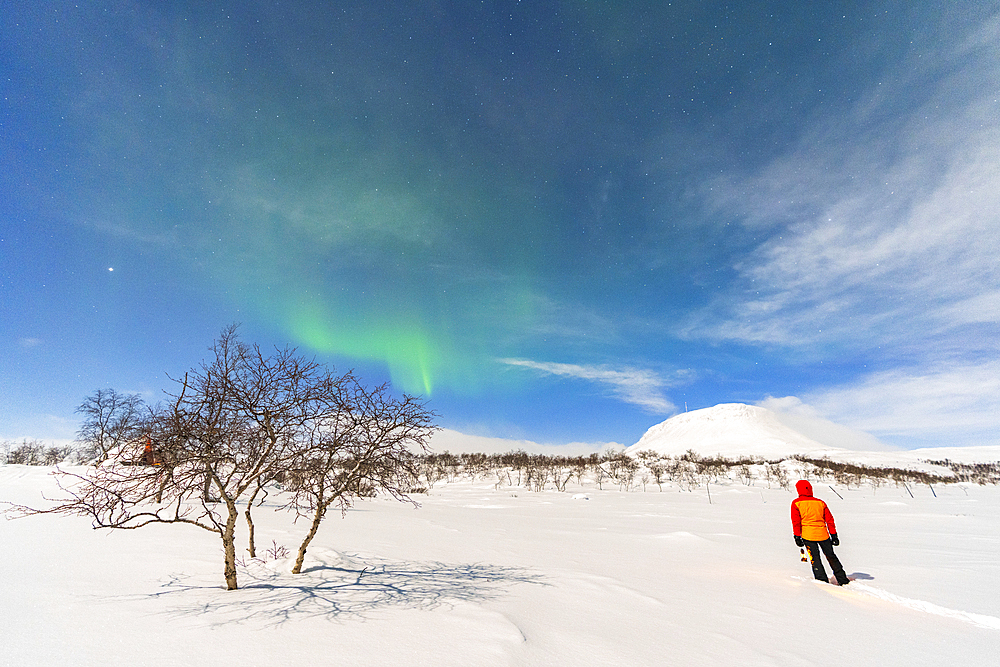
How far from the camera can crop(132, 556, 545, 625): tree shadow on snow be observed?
492 cm

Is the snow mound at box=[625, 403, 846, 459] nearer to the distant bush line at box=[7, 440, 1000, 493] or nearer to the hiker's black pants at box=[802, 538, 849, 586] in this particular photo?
the distant bush line at box=[7, 440, 1000, 493]

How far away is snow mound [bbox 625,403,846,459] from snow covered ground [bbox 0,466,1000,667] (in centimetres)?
9348

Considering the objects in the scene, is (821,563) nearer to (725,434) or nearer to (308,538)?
(308,538)

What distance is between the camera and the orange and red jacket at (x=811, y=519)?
7.54 meters

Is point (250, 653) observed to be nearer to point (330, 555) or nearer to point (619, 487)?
point (330, 555)

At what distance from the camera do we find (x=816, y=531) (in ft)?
25.0

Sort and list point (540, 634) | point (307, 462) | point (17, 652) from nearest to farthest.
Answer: point (17, 652)
point (540, 634)
point (307, 462)

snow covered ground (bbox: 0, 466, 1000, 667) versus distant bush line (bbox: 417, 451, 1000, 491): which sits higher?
distant bush line (bbox: 417, 451, 1000, 491)

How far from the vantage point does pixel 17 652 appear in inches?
146

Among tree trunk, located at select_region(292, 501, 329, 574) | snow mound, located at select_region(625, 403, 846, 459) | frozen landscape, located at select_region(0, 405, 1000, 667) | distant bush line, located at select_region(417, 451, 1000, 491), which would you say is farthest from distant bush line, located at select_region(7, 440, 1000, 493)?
snow mound, located at select_region(625, 403, 846, 459)

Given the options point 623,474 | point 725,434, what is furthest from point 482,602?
point 725,434

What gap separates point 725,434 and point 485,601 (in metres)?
130

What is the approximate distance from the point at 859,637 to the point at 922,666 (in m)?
0.74

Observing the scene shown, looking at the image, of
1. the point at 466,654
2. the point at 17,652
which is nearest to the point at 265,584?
the point at 17,652
